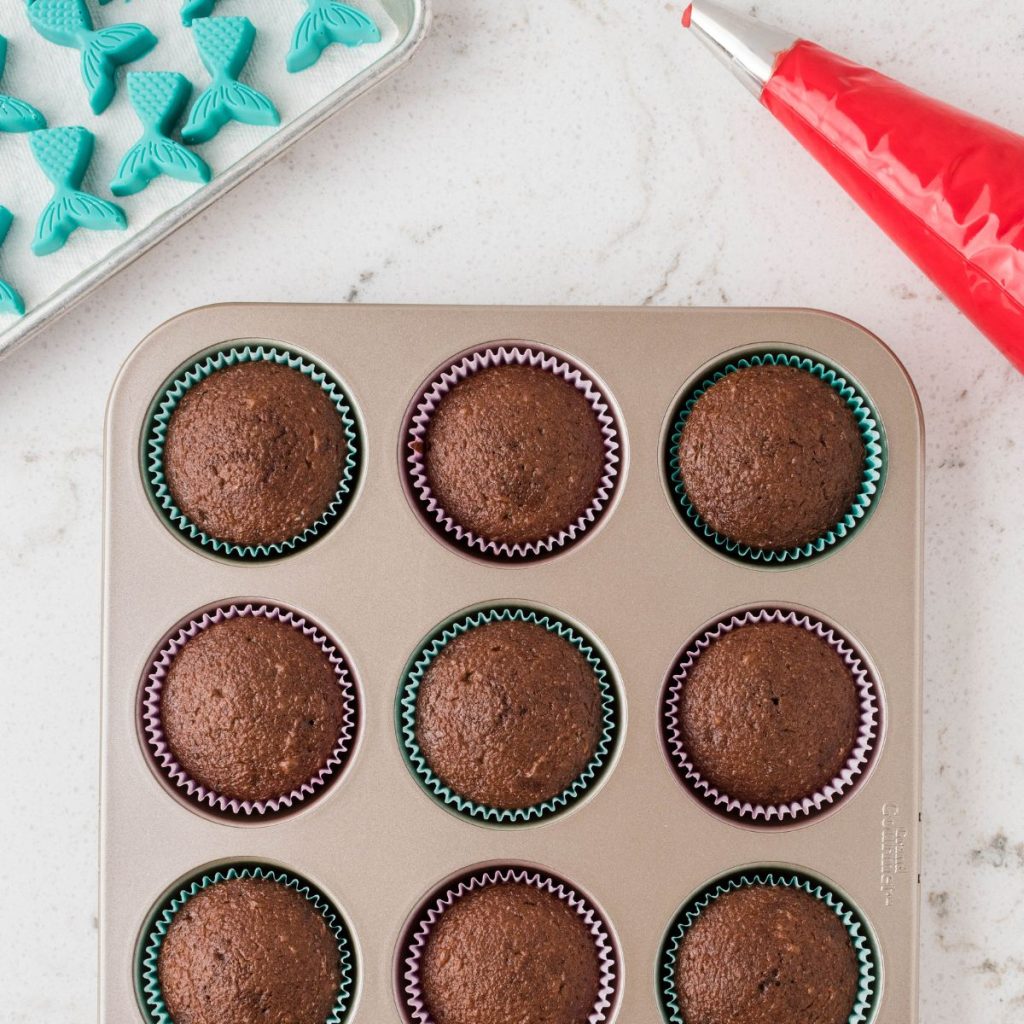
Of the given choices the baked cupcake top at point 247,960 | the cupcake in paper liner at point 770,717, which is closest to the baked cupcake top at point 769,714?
the cupcake in paper liner at point 770,717

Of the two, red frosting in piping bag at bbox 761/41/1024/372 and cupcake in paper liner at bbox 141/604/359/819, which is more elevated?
red frosting in piping bag at bbox 761/41/1024/372

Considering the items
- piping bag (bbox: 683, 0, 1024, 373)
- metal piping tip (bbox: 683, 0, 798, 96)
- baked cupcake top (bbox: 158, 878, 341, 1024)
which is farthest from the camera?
metal piping tip (bbox: 683, 0, 798, 96)

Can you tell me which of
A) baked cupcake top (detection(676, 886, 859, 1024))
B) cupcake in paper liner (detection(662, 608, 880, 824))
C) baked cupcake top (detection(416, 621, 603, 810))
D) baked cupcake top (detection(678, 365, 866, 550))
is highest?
baked cupcake top (detection(678, 365, 866, 550))

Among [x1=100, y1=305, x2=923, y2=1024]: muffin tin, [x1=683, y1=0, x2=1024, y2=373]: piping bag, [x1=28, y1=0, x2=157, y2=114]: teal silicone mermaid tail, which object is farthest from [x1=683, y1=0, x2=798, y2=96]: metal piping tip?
[x1=28, y1=0, x2=157, y2=114]: teal silicone mermaid tail

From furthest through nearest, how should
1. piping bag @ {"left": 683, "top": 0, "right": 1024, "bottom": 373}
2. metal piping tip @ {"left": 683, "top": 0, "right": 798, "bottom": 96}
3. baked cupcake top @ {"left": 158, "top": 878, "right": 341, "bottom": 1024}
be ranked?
metal piping tip @ {"left": 683, "top": 0, "right": 798, "bottom": 96} < piping bag @ {"left": 683, "top": 0, "right": 1024, "bottom": 373} < baked cupcake top @ {"left": 158, "top": 878, "right": 341, "bottom": 1024}

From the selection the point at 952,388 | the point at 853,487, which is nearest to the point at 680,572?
the point at 853,487

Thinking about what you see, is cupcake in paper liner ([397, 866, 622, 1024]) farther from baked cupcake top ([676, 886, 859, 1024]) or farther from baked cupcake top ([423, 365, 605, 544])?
baked cupcake top ([423, 365, 605, 544])

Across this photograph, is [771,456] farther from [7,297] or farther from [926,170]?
[7,297]

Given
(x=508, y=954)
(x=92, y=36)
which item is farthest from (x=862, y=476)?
(x=92, y=36)

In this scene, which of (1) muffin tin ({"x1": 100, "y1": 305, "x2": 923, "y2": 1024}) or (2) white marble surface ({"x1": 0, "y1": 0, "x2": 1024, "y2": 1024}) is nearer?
(1) muffin tin ({"x1": 100, "y1": 305, "x2": 923, "y2": 1024})
